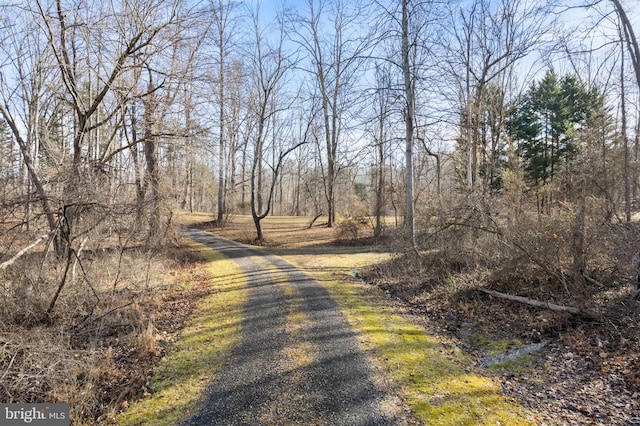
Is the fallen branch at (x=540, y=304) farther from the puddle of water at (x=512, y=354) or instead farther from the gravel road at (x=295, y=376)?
the gravel road at (x=295, y=376)

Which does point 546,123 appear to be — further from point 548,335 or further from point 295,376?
point 295,376

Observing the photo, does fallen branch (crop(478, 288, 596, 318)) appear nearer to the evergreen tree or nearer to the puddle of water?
the puddle of water

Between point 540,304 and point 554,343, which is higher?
point 540,304

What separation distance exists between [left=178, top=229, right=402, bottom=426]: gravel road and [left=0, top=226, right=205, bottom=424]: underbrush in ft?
4.12

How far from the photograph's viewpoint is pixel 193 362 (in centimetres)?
464

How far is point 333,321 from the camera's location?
5961 mm

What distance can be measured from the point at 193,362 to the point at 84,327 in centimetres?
274

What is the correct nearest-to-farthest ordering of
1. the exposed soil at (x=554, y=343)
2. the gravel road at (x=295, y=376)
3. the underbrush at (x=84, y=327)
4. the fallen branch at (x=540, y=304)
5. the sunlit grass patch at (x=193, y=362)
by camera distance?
the gravel road at (x=295, y=376), the sunlit grass patch at (x=193, y=362), the exposed soil at (x=554, y=343), the underbrush at (x=84, y=327), the fallen branch at (x=540, y=304)

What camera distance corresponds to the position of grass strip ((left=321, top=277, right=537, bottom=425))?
3.37 meters

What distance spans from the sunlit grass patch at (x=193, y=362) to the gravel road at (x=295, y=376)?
0.19m

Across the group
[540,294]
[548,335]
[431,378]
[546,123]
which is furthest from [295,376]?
[546,123]

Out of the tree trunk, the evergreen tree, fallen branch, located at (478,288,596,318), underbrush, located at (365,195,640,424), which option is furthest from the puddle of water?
the evergreen tree

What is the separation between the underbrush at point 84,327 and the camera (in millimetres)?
3838

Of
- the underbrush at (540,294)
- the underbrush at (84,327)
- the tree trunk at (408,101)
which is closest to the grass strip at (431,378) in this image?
the underbrush at (540,294)
